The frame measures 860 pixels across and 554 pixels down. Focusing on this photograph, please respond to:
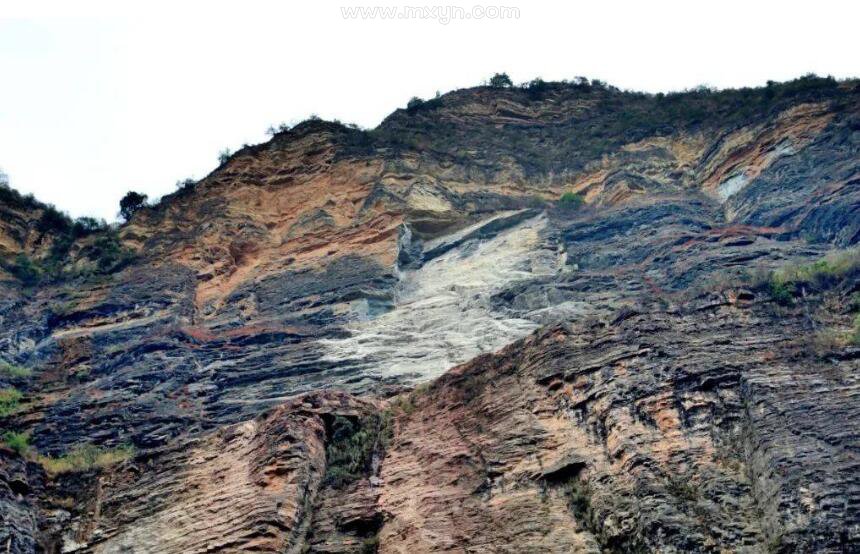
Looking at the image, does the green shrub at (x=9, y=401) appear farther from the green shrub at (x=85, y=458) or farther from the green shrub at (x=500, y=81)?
the green shrub at (x=500, y=81)

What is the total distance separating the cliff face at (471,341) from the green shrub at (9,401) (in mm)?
205

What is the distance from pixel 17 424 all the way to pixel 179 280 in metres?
11.7

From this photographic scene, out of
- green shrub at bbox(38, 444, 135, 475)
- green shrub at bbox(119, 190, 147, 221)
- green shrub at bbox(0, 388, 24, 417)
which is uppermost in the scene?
green shrub at bbox(119, 190, 147, 221)

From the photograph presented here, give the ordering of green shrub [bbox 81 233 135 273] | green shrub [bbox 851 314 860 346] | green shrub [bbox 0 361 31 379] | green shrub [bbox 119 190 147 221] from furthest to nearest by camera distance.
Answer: green shrub [bbox 119 190 147 221], green shrub [bbox 81 233 135 273], green shrub [bbox 0 361 31 379], green shrub [bbox 851 314 860 346]

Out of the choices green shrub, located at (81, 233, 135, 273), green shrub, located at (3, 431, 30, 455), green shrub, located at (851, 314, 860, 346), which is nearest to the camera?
green shrub, located at (851, 314, 860, 346)

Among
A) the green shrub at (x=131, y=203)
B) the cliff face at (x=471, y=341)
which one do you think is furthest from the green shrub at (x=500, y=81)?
the green shrub at (x=131, y=203)

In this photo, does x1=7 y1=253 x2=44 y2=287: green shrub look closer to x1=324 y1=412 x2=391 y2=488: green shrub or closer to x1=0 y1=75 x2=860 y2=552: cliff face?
x1=0 y1=75 x2=860 y2=552: cliff face

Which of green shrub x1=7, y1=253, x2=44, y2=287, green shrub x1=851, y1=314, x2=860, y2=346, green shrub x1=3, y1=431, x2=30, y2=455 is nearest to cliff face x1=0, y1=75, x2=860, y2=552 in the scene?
green shrub x1=851, y1=314, x2=860, y2=346

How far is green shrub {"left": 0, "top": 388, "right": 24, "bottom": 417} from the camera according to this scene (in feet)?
92.5

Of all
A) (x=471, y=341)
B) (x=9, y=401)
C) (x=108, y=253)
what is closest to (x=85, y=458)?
(x=9, y=401)

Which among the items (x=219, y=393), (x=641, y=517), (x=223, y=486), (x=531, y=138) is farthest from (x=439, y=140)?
(x=641, y=517)

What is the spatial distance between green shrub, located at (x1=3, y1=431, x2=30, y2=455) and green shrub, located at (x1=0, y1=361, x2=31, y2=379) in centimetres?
507

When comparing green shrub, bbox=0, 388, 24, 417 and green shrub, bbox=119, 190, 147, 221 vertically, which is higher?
green shrub, bbox=119, 190, 147, 221

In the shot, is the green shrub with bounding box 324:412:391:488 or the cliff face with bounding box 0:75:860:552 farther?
the green shrub with bounding box 324:412:391:488
